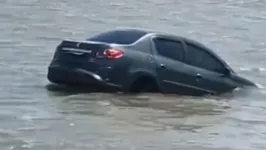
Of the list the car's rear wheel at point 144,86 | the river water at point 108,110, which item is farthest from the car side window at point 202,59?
the car's rear wheel at point 144,86

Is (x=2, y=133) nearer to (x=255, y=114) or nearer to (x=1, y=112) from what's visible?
(x=1, y=112)

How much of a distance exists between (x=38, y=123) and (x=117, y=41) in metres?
3.73

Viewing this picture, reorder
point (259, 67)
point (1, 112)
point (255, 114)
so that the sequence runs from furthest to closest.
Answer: point (259, 67)
point (255, 114)
point (1, 112)

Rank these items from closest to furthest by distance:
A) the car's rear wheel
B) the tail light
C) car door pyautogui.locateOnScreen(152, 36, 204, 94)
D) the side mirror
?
the tail light < the car's rear wheel < car door pyautogui.locateOnScreen(152, 36, 204, 94) < the side mirror

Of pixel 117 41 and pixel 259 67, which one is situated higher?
pixel 117 41

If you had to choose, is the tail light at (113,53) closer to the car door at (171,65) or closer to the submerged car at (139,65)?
the submerged car at (139,65)

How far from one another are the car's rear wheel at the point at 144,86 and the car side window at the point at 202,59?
1.10 m

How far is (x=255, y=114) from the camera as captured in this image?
1852 centimetres

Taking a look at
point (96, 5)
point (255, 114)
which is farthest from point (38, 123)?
point (96, 5)

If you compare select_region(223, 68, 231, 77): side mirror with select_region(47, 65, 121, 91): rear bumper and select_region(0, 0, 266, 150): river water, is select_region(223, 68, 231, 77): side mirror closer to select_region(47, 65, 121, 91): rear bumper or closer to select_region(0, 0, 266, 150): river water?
select_region(0, 0, 266, 150): river water

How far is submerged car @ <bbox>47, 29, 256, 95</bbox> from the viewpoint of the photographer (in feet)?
58.7

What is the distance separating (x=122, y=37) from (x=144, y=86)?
3.46 ft

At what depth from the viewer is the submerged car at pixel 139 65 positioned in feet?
58.7

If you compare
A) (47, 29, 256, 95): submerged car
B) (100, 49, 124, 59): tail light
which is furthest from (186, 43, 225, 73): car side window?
(100, 49, 124, 59): tail light
